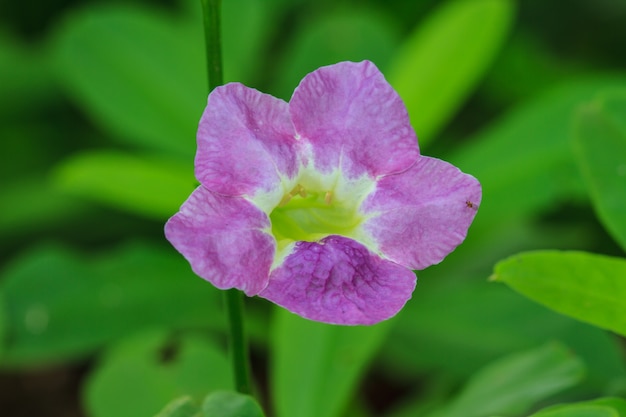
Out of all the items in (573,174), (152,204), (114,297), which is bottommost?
(114,297)

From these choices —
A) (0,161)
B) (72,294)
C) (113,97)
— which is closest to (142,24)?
(113,97)

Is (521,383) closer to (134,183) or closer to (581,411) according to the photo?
(581,411)

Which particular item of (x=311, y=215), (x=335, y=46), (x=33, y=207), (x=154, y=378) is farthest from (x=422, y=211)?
(x=33, y=207)

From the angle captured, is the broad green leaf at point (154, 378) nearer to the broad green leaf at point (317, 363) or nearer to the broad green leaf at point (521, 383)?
the broad green leaf at point (317, 363)

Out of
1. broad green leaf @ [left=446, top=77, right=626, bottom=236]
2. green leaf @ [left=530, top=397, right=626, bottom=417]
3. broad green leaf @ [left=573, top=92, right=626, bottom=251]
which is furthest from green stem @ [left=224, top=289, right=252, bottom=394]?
broad green leaf @ [left=446, top=77, right=626, bottom=236]

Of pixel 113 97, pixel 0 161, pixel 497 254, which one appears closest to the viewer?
pixel 113 97

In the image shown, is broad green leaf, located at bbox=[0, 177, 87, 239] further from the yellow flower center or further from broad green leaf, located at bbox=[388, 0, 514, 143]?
the yellow flower center

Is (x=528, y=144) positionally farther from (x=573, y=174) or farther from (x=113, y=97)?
(x=113, y=97)
